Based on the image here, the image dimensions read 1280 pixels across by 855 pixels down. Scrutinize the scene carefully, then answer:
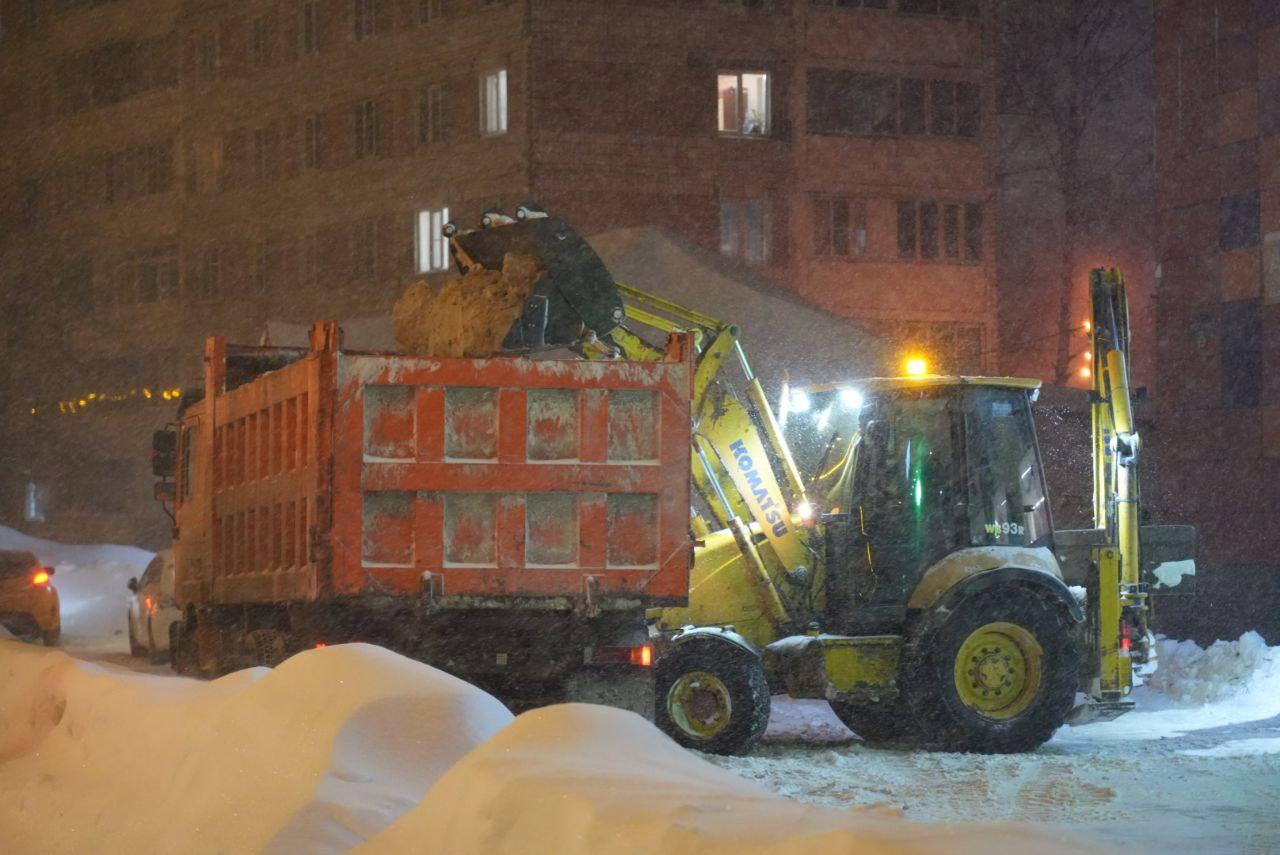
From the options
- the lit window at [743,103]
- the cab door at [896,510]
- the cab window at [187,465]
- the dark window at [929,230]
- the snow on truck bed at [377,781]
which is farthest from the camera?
the dark window at [929,230]

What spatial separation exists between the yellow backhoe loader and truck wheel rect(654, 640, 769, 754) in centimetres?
1

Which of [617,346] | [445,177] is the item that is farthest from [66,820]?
[445,177]

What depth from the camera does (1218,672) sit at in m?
14.7

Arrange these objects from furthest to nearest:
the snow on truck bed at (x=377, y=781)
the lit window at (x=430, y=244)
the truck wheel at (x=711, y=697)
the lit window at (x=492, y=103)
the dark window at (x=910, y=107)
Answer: the lit window at (x=430, y=244), the dark window at (x=910, y=107), the lit window at (x=492, y=103), the truck wheel at (x=711, y=697), the snow on truck bed at (x=377, y=781)

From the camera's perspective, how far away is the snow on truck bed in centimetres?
486

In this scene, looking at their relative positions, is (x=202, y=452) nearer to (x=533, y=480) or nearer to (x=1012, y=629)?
(x=533, y=480)

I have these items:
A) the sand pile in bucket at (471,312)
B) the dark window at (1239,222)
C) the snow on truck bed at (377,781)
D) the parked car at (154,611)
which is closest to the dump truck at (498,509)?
the sand pile in bucket at (471,312)

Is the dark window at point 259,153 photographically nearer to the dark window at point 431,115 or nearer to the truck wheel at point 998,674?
the dark window at point 431,115

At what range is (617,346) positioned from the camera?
11930mm

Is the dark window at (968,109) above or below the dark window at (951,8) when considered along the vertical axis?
below

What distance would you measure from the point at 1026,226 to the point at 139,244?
2508 centimetres

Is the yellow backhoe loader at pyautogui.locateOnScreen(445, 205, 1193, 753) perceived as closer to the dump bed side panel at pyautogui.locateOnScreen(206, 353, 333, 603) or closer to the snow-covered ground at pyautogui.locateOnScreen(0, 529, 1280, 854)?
the snow-covered ground at pyautogui.locateOnScreen(0, 529, 1280, 854)

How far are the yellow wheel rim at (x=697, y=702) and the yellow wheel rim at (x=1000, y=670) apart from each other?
64.9 inches

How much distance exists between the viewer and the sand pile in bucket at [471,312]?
36.4 ft
